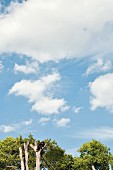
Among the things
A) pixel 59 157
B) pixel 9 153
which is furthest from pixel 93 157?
pixel 9 153

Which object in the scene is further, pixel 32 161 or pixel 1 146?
pixel 1 146

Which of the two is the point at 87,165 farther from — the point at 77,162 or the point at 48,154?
the point at 48,154

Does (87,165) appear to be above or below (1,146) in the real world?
below

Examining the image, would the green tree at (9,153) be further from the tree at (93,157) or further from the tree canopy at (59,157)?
the tree at (93,157)

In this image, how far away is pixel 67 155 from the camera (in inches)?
2459

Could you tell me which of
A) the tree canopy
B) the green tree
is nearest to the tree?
the tree canopy

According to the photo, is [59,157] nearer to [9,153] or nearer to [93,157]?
[93,157]

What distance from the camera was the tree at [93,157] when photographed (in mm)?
60562

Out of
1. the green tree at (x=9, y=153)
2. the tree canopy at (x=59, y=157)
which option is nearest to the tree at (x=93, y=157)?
the tree canopy at (x=59, y=157)

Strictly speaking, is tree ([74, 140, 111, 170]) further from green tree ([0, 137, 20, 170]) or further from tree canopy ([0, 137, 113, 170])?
green tree ([0, 137, 20, 170])

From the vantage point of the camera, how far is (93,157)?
200 ft

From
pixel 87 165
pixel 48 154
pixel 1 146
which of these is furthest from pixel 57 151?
pixel 1 146

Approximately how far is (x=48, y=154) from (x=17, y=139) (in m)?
6.25

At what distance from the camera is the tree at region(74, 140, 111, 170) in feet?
199
